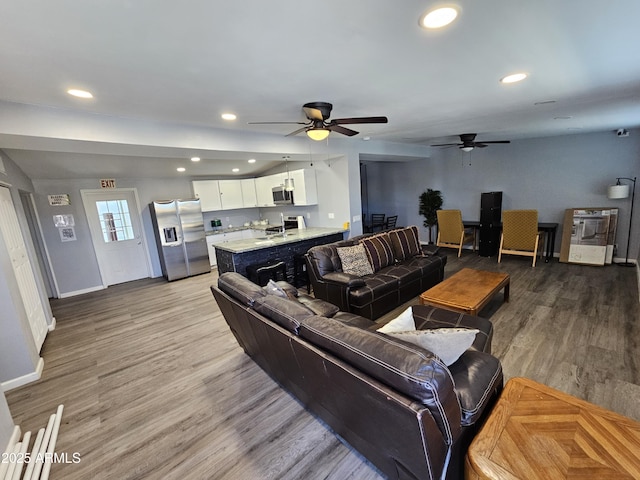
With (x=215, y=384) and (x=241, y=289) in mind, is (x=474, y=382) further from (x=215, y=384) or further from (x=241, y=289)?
(x=215, y=384)

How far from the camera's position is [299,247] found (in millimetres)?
4980

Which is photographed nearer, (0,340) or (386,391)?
(386,391)

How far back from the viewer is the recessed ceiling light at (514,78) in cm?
218

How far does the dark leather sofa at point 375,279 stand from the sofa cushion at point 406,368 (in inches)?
70.2

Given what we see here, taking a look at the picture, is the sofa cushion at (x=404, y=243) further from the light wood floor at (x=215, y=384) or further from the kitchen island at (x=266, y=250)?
the kitchen island at (x=266, y=250)

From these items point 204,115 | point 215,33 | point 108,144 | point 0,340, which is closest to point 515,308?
point 215,33

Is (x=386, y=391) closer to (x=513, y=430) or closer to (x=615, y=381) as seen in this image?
(x=513, y=430)

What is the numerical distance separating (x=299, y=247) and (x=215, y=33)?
3.77 meters

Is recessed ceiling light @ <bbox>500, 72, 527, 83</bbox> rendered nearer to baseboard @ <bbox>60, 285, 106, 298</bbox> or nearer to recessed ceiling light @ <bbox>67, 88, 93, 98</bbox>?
recessed ceiling light @ <bbox>67, 88, 93, 98</bbox>

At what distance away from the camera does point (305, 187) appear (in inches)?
216

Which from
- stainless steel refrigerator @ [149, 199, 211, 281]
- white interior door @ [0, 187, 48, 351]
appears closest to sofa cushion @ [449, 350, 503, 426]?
white interior door @ [0, 187, 48, 351]

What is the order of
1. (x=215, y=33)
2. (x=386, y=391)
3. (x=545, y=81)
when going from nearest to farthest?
(x=386, y=391), (x=215, y=33), (x=545, y=81)

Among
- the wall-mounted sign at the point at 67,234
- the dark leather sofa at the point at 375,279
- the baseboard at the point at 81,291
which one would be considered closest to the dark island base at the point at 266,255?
the dark leather sofa at the point at 375,279

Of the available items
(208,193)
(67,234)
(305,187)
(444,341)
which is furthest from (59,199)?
(444,341)
